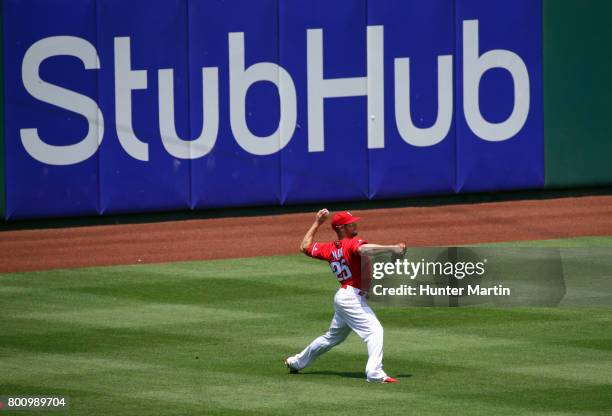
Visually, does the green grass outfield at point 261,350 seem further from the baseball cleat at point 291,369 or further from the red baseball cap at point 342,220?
the red baseball cap at point 342,220

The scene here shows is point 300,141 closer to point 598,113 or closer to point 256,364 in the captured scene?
point 598,113

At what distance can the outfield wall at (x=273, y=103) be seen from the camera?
24.1 m

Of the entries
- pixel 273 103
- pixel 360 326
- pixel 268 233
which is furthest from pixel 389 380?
pixel 273 103

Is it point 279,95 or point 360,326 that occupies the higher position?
point 279,95

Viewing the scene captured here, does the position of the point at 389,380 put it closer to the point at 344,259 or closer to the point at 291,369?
the point at 291,369

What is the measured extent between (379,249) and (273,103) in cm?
1340

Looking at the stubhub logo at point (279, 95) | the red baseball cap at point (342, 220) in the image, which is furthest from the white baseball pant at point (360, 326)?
the stubhub logo at point (279, 95)

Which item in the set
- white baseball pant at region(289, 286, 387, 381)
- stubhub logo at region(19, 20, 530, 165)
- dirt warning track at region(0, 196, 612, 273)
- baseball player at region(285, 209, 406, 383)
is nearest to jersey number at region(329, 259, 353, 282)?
baseball player at region(285, 209, 406, 383)

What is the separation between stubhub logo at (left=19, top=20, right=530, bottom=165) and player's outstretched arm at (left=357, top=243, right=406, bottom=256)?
12330 mm

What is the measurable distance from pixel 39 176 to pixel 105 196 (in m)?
1.27

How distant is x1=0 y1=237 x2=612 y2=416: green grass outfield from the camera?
12.3 m

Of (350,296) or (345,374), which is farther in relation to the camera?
(345,374)

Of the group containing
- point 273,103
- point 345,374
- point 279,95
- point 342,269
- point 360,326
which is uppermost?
point 279,95

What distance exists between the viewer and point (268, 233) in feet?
78.6
